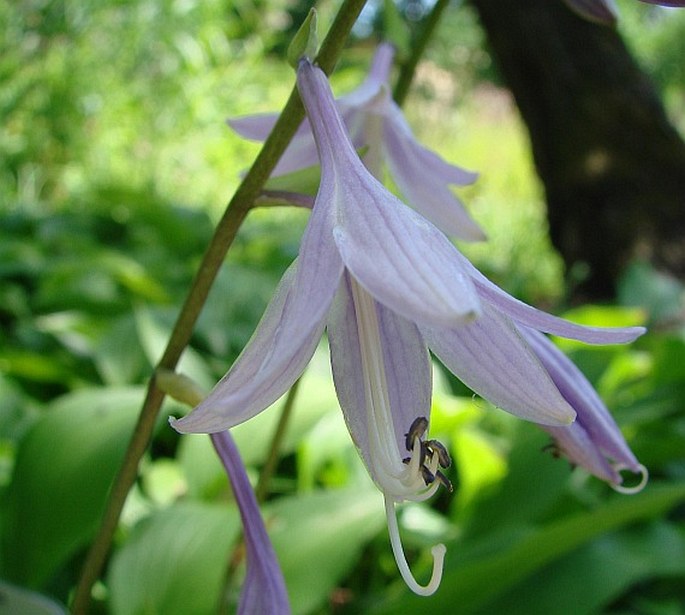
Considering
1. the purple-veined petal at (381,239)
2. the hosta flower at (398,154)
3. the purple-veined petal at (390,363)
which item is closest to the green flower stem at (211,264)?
the purple-veined petal at (381,239)

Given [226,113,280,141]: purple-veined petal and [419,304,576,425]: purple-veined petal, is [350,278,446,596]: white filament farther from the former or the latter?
[226,113,280,141]: purple-veined petal

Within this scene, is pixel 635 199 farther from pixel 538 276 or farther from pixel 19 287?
pixel 19 287

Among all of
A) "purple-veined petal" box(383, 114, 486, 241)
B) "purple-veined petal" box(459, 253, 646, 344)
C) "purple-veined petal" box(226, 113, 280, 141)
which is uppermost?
"purple-veined petal" box(459, 253, 646, 344)

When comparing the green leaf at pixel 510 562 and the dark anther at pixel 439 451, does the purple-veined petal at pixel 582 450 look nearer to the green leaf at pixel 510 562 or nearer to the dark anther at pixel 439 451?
the dark anther at pixel 439 451

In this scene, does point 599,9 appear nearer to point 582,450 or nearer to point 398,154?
point 398,154

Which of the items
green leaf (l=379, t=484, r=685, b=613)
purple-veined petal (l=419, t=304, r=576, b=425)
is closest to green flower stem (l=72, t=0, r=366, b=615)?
purple-veined petal (l=419, t=304, r=576, b=425)

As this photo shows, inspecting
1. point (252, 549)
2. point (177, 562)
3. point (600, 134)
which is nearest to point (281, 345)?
point (252, 549)

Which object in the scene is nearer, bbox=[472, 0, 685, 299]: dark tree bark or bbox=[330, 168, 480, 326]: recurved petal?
bbox=[330, 168, 480, 326]: recurved petal
